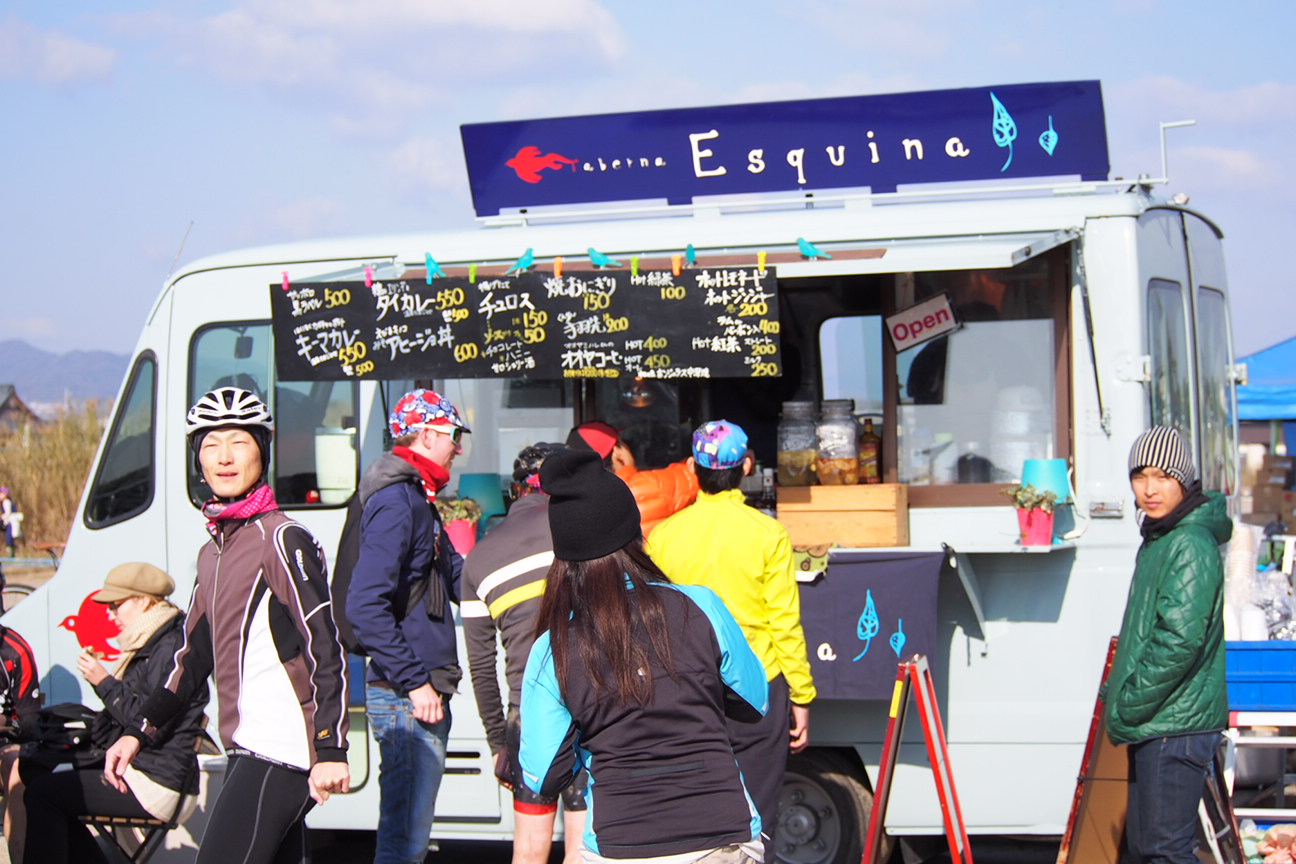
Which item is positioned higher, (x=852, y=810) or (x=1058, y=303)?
(x=1058, y=303)

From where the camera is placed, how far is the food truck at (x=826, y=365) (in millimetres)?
5465

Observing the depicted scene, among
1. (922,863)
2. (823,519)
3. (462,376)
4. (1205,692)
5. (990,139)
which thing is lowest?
(922,863)

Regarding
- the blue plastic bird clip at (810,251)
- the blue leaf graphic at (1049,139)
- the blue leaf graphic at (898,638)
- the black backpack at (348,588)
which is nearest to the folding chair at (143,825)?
the black backpack at (348,588)

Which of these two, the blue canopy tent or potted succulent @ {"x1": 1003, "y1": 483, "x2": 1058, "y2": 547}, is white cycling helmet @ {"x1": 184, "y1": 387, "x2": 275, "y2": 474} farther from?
the blue canopy tent

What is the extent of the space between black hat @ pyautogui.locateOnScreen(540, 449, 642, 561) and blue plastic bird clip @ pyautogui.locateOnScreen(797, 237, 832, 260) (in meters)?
2.87

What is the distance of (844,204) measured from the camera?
597 centimetres

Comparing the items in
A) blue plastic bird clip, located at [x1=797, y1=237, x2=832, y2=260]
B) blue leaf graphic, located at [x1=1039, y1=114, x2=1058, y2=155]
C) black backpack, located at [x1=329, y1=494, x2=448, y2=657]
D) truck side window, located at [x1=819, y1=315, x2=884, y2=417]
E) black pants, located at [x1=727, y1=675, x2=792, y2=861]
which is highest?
blue leaf graphic, located at [x1=1039, y1=114, x2=1058, y2=155]

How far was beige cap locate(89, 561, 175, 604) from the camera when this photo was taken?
5.10m

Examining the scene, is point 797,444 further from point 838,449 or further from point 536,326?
point 536,326

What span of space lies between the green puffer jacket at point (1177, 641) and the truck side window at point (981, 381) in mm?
1248

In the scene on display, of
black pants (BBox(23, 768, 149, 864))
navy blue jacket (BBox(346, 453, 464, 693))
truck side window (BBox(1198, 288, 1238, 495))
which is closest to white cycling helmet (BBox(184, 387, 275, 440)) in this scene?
navy blue jacket (BBox(346, 453, 464, 693))

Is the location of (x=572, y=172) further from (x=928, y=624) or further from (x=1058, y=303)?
(x=928, y=624)

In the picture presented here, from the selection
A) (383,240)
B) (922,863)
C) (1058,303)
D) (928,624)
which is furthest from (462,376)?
(922,863)

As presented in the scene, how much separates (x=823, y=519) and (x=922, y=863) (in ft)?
5.51
